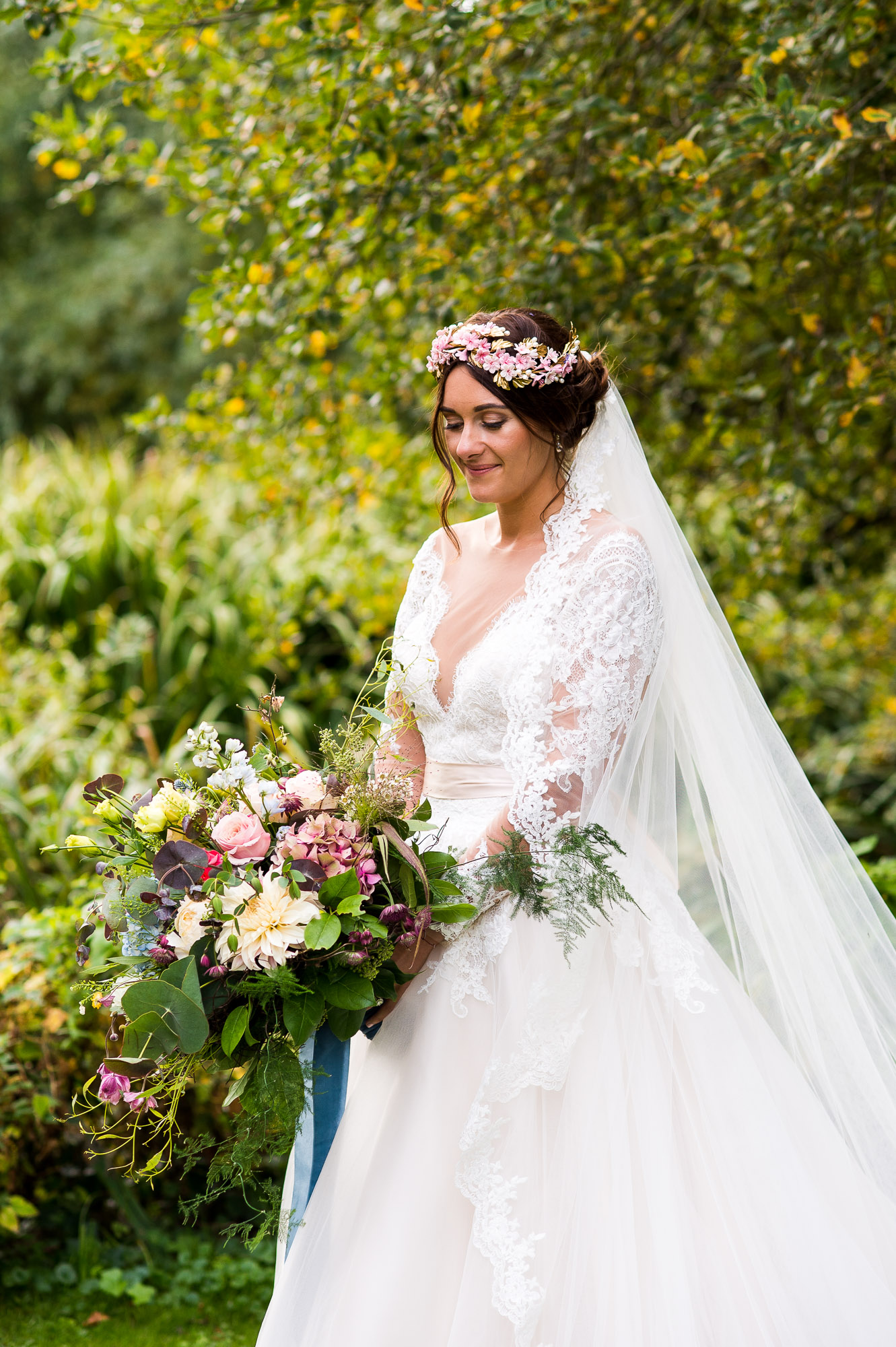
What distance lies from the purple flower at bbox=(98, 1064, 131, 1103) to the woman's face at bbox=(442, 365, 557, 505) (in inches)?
53.6

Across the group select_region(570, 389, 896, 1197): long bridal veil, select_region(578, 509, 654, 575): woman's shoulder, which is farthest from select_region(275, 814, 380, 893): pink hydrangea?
select_region(578, 509, 654, 575): woman's shoulder

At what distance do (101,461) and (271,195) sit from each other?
425cm

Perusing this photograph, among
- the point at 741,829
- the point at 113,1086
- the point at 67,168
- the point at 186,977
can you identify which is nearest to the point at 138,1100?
the point at 113,1086

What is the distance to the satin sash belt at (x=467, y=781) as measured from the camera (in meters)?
2.42

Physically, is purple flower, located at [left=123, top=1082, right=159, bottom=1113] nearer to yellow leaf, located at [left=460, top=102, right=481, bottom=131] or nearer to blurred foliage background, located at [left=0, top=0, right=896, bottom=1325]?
blurred foliage background, located at [left=0, top=0, right=896, bottom=1325]

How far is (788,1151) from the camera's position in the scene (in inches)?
86.5

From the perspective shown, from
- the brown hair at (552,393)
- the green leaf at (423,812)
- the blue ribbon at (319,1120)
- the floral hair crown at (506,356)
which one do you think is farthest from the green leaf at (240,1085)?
the floral hair crown at (506,356)

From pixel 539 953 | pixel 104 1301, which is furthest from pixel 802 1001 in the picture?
pixel 104 1301

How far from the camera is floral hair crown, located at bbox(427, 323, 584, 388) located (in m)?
2.36

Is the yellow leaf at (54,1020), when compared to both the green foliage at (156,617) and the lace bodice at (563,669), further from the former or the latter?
the lace bodice at (563,669)

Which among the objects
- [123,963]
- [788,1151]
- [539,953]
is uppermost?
[123,963]

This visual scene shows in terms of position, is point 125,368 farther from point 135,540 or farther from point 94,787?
point 94,787

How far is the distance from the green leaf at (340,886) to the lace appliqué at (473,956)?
35 centimetres

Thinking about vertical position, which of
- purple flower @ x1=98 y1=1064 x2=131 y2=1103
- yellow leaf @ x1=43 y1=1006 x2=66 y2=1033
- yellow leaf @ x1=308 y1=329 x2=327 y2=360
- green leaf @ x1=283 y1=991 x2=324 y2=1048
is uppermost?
yellow leaf @ x1=308 y1=329 x2=327 y2=360
